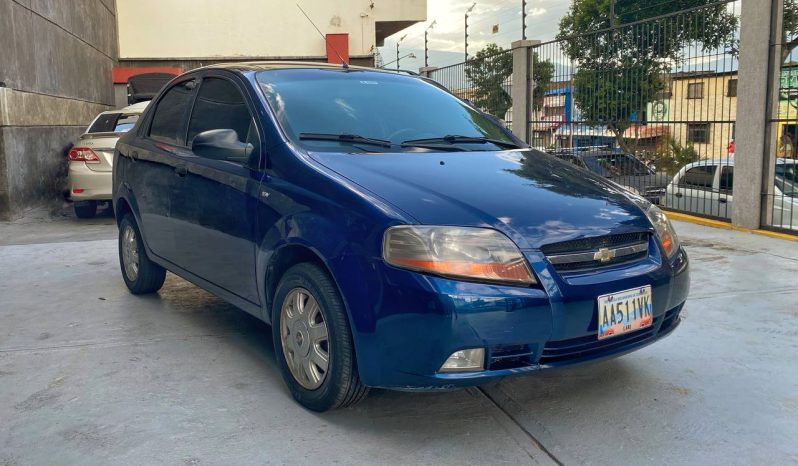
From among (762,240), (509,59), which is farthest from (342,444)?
(509,59)

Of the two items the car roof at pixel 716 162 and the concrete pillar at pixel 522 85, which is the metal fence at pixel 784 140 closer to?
the car roof at pixel 716 162

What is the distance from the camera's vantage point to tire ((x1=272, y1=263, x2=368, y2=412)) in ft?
10.1

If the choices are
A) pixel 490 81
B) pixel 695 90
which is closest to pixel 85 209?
pixel 490 81

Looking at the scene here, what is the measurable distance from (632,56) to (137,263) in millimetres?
7151

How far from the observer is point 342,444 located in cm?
308

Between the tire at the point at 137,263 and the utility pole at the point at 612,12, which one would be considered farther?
the utility pole at the point at 612,12

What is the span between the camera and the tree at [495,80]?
12920mm

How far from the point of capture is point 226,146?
384cm

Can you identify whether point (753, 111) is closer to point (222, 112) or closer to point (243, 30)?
point (222, 112)

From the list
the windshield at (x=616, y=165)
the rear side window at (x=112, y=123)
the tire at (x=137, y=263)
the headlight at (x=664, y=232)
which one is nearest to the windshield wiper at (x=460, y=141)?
the headlight at (x=664, y=232)

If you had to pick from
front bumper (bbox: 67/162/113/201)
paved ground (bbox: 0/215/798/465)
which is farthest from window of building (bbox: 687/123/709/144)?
front bumper (bbox: 67/162/113/201)

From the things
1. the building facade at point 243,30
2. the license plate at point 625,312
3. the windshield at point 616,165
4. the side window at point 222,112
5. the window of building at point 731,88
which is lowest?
the license plate at point 625,312

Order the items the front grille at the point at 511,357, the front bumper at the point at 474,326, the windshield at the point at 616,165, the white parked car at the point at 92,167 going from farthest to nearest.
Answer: the windshield at the point at 616,165, the white parked car at the point at 92,167, the front grille at the point at 511,357, the front bumper at the point at 474,326

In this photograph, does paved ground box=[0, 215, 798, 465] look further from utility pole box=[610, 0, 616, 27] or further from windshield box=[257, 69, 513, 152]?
utility pole box=[610, 0, 616, 27]
